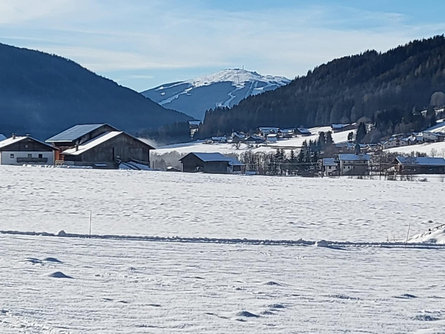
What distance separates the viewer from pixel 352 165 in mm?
81812

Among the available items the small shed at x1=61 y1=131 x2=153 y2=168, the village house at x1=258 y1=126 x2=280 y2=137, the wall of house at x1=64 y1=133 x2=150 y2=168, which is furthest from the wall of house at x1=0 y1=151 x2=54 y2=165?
the village house at x1=258 y1=126 x2=280 y2=137

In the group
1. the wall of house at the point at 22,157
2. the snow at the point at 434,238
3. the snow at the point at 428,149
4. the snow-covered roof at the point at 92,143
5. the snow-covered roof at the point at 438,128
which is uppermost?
the snow-covered roof at the point at 438,128

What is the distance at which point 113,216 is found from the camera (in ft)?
72.9

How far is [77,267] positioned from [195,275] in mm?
1544

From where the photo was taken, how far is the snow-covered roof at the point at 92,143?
68.0m

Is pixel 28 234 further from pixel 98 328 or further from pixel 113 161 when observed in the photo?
pixel 113 161

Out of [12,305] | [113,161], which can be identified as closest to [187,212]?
[12,305]

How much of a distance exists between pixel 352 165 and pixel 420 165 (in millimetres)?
7662

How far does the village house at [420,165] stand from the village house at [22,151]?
123ft

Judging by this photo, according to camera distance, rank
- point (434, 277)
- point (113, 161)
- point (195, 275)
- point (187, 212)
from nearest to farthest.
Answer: point (195, 275), point (434, 277), point (187, 212), point (113, 161)

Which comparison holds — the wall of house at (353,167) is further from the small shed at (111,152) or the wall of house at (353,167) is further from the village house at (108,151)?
the small shed at (111,152)

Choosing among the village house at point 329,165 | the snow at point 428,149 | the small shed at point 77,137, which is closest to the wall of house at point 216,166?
the small shed at point 77,137

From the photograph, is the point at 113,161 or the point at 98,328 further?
the point at 113,161

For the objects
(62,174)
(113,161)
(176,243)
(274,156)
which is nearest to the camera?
(176,243)
